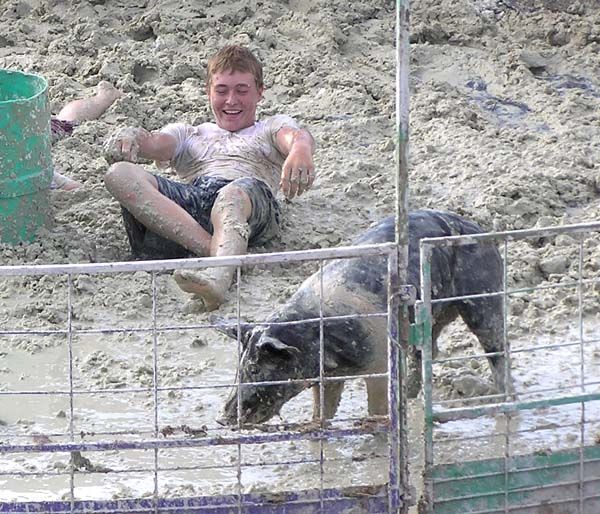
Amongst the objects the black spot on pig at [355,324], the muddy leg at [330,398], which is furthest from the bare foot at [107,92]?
the muddy leg at [330,398]

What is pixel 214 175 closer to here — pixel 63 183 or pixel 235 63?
pixel 235 63

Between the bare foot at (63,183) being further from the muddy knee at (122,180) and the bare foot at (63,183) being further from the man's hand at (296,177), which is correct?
the man's hand at (296,177)

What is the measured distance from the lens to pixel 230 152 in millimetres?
5359

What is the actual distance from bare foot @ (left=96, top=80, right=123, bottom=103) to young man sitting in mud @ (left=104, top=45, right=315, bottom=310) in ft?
4.07

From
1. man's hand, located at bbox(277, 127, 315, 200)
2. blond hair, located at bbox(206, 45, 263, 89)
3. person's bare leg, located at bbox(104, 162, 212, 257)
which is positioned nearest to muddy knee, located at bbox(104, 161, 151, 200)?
person's bare leg, located at bbox(104, 162, 212, 257)

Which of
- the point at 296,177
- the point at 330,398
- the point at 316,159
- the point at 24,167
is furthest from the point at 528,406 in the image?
the point at 316,159

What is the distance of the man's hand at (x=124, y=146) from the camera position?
505cm

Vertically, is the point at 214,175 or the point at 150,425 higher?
the point at 214,175

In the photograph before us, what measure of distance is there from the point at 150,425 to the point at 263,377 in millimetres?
594

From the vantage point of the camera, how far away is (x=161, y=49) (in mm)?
7301

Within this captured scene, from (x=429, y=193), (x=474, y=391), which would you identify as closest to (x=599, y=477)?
(x=474, y=391)

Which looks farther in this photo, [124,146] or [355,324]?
[124,146]

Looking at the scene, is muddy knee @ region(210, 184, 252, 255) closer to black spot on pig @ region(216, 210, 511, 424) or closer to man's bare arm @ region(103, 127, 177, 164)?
man's bare arm @ region(103, 127, 177, 164)

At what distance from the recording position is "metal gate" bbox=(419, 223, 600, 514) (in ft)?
10.2
